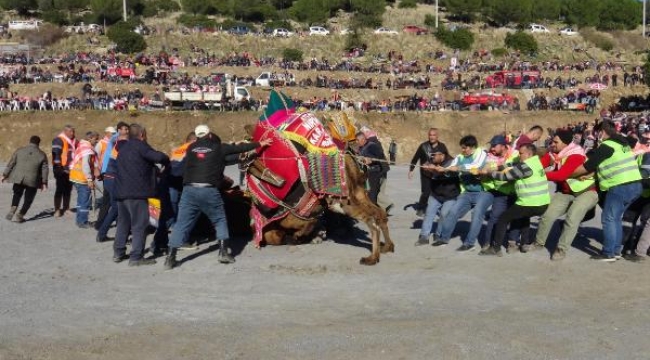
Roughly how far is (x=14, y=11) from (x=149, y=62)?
37952 millimetres

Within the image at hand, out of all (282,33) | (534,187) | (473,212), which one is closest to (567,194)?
(534,187)

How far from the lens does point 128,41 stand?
59.9 m

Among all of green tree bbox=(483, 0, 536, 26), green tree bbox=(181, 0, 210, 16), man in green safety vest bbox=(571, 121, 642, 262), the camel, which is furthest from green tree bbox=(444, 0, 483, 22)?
man in green safety vest bbox=(571, 121, 642, 262)

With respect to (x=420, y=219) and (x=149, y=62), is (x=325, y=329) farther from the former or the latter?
(x=149, y=62)

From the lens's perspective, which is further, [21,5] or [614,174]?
[21,5]

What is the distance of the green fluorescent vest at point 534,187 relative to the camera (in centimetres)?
1106

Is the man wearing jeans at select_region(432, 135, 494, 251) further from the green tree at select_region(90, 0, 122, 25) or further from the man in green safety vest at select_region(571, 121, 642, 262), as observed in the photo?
the green tree at select_region(90, 0, 122, 25)

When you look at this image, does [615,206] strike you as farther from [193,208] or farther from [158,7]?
[158,7]

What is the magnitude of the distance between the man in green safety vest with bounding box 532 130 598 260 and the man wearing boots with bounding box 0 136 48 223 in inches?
386

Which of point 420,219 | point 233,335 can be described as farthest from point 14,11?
point 233,335

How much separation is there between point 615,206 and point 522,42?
6185cm

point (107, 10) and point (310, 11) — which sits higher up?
point (310, 11)

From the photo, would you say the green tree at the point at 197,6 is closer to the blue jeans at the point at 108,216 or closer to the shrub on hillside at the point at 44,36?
the shrub on hillside at the point at 44,36

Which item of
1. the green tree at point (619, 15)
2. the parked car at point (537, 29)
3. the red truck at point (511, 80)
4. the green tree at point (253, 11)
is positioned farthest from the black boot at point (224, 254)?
the green tree at point (619, 15)
